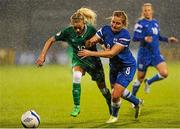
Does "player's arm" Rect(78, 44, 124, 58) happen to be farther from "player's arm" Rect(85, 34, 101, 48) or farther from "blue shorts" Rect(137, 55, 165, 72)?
"blue shorts" Rect(137, 55, 165, 72)

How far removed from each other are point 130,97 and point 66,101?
80cm

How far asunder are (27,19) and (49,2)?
35 cm

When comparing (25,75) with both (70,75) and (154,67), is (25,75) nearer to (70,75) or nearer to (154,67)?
(70,75)

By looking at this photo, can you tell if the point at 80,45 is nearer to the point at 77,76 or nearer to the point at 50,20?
the point at 77,76

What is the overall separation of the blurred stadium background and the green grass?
195 millimetres

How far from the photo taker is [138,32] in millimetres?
8094

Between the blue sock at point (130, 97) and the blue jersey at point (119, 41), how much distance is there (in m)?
0.34

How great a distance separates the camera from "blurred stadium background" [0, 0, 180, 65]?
8.23m

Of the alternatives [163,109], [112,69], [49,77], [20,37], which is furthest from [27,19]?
[163,109]

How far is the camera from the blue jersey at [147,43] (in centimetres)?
811

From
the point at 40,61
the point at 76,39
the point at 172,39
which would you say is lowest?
the point at 40,61

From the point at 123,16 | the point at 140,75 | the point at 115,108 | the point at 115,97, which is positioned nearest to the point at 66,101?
the point at 115,108

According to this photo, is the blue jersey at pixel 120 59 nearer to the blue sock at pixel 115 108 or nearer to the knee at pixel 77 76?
the blue sock at pixel 115 108

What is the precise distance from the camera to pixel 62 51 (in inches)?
330
